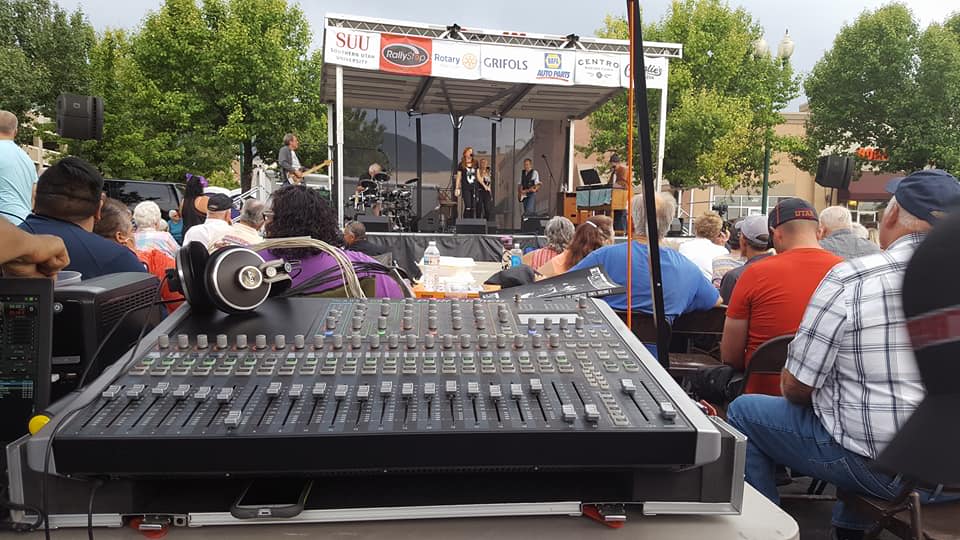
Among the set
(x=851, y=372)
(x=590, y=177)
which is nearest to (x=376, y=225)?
(x=590, y=177)

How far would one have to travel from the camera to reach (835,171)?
7.92m

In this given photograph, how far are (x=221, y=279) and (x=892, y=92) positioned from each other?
29.9m

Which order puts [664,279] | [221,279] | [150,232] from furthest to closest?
[150,232] → [664,279] → [221,279]

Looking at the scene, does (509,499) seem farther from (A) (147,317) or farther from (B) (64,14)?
(B) (64,14)

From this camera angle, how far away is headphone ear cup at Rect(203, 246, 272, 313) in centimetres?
131

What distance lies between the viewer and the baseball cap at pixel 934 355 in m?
0.56

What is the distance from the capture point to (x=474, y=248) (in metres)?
11.1

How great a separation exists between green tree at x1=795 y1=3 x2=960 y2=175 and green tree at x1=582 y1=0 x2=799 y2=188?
2.45 meters

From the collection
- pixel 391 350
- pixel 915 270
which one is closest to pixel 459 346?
pixel 391 350

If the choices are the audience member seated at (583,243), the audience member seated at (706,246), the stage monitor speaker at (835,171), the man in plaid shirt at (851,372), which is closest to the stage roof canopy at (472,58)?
the stage monitor speaker at (835,171)

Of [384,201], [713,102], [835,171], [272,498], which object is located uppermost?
[713,102]

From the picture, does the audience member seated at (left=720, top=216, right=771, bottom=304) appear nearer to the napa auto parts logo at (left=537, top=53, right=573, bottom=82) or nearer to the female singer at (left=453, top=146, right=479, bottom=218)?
the napa auto parts logo at (left=537, top=53, right=573, bottom=82)

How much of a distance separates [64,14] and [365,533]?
28.6 ft

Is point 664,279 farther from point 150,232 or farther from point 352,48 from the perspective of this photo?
point 352,48
